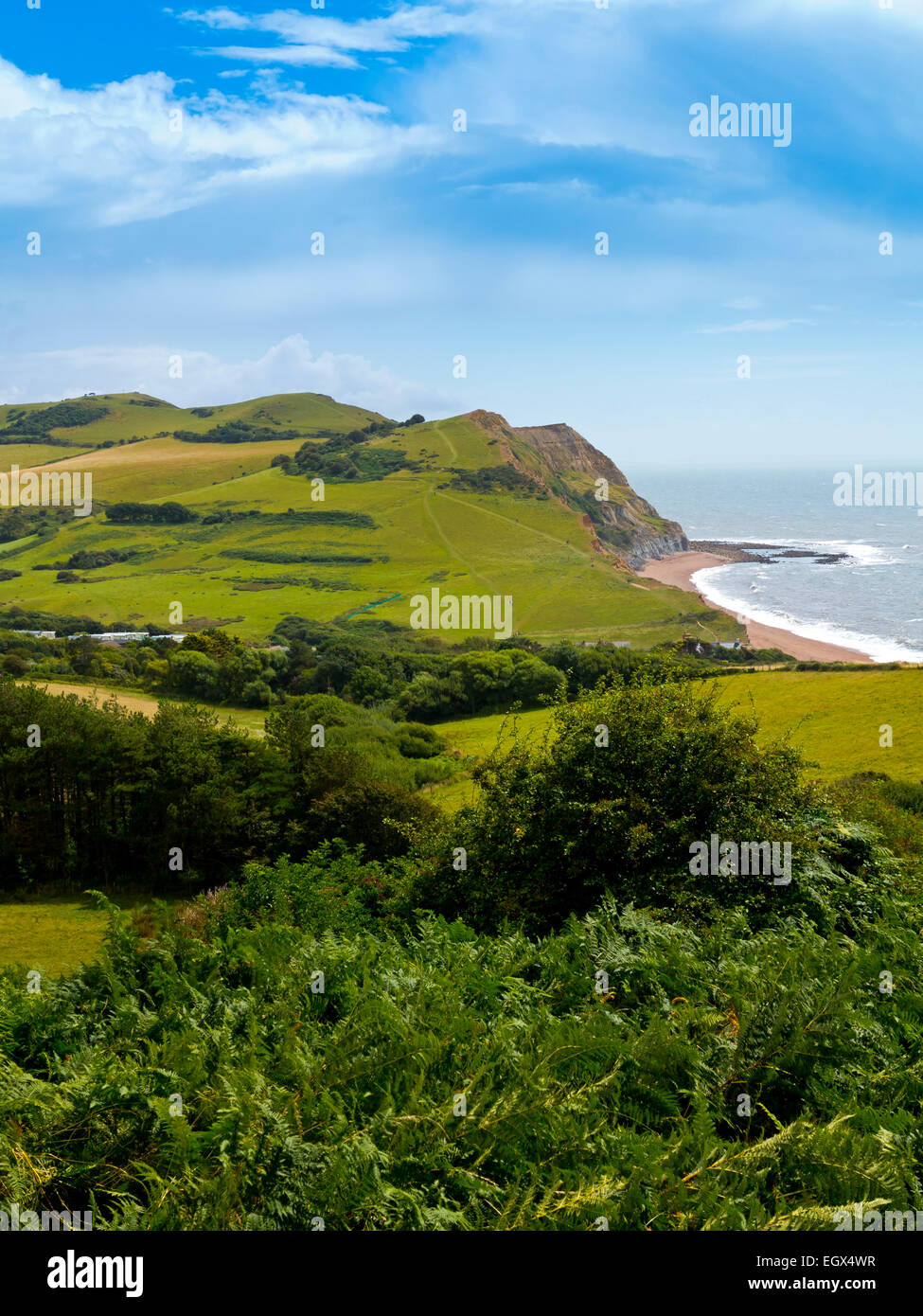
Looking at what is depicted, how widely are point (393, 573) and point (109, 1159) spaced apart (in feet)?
428

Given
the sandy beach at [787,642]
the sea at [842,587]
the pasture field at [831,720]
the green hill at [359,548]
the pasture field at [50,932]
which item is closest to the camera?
the pasture field at [50,932]

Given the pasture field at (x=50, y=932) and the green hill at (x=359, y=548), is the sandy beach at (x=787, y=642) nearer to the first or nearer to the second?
the green hill at (x=359, y=548)

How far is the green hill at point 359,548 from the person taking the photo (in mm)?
117562

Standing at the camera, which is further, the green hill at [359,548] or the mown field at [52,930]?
the green hill at [359,548]

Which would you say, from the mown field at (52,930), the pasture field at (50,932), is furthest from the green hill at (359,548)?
the pasture field at (50,932)

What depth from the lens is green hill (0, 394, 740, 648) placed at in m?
118

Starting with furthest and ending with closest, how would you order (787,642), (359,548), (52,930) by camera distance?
1. (359,548)
2. (787,642)
3. (52,930)

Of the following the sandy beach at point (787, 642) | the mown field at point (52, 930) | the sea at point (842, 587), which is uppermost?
the sea at point (842, 587)

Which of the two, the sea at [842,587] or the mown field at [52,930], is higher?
the sea at [842,587]

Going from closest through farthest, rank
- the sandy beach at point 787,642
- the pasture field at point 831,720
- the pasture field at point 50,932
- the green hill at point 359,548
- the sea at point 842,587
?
the pasture field at point 50,932, the pasture field at point 831,720, the sandy beach at point 787,642, the sea at point 842,587, the green hill at point 359,548

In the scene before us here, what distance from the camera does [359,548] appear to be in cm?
14712

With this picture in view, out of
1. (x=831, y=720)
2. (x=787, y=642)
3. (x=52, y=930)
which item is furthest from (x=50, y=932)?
(x=787, y=642)

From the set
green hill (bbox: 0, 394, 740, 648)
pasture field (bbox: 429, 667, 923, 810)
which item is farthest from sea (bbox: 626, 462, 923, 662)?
pasture field (bbox: 429, 667, 923, 810)

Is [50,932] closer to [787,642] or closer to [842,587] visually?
[787,642]
